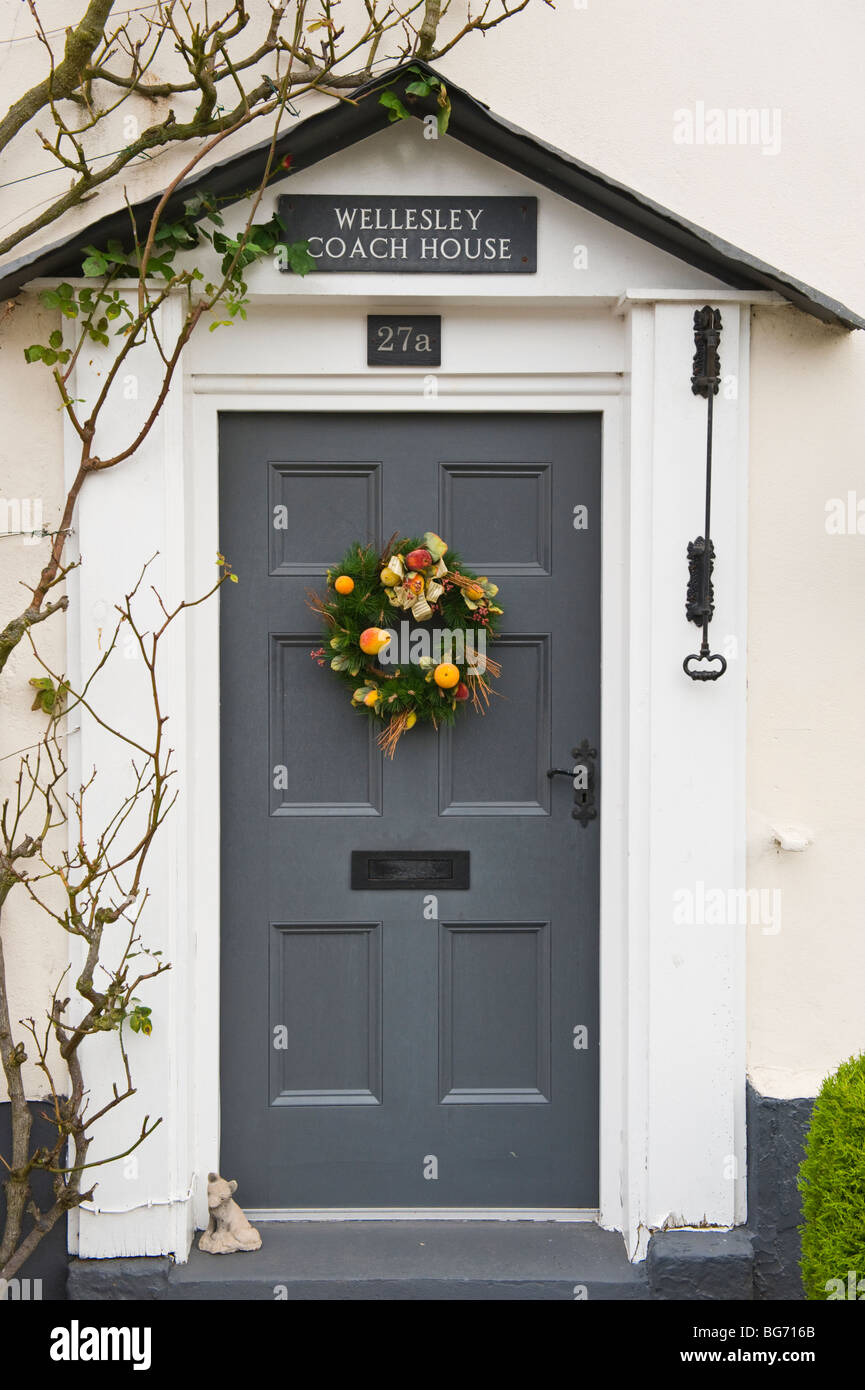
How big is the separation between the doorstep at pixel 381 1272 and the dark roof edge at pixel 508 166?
8.77 feet

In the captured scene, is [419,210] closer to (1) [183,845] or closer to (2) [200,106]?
(2) [200,106]

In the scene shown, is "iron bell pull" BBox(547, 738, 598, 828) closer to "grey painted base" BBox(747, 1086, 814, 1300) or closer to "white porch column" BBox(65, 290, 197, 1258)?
"grey painted base" BBox(747, 1086, 814, 1300)

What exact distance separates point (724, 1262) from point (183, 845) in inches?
74.0

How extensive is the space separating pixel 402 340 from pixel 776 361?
1.06 metres

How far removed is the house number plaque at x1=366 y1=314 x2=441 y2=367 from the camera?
3.23 metres

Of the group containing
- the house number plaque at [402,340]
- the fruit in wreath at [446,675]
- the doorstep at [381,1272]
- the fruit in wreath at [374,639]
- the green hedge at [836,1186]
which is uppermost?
the house number plaque at [402,340]

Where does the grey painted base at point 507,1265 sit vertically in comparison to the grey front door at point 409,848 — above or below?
below

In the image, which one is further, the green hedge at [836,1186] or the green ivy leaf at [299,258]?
the green ivy leaf at [299,258]

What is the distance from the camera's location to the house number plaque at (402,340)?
323 cm

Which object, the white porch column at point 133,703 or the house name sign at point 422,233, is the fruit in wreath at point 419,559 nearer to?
the white porch column at point 133,703

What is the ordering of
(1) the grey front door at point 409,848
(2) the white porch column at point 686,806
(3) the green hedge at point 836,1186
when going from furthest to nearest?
(1) the grey front door at point 409,848 < (2) the white porch column at point 686,806 < (3) the green hedge at point 836,1186

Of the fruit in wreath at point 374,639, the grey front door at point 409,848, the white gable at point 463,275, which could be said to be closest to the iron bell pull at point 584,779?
the grey front door at point 409,848

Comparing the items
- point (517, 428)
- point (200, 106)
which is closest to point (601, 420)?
point (517, 428)

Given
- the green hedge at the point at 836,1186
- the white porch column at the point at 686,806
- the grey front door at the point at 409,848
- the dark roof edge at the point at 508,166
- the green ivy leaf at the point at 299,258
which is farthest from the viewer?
the grey front door at the point at 409,848
